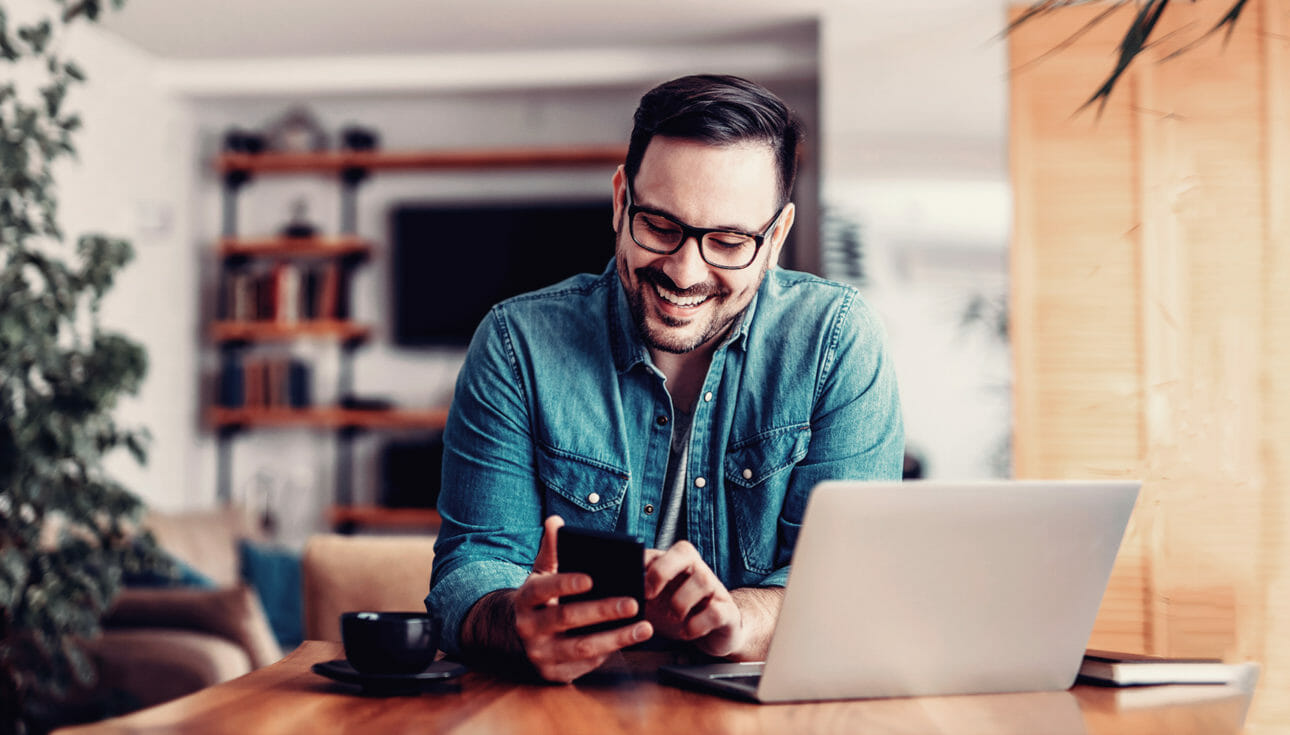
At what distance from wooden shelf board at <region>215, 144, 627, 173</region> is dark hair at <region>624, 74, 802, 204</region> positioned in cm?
357

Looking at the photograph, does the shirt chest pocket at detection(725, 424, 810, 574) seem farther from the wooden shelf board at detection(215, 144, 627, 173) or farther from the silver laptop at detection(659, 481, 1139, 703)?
the wooden shelf board at detection(215, 144, 627, 173)

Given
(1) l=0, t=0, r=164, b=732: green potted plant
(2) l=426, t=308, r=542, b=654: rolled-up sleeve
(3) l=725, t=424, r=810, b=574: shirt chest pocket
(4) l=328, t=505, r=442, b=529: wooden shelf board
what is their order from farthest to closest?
(4) l=328, t=505, r=442, b=529: wooden shelf board, (1) l=0, t=0, r=164, b=732: green potted plant, (3) l=725, t=424, r=810, b=574: shirt chest pocket, (2) l=426, t=308, r=542, b=654: rolled-up sleeve

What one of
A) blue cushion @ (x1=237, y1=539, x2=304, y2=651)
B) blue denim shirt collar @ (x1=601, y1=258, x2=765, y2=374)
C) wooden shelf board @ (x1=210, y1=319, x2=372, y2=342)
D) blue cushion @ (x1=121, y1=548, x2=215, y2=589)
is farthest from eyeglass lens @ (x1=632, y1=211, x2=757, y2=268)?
wooden shelf board @ (x1=210, y1=319, x2=372, y2=342)

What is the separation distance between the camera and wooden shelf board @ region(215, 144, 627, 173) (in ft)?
16.3

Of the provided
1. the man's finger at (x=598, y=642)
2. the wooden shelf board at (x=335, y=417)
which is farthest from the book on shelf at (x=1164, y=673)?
the wooden shelf board at (x=335, y=417)

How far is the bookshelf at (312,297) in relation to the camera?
5000 millimetres

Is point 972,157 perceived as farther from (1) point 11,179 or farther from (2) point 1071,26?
(1) point 11,179

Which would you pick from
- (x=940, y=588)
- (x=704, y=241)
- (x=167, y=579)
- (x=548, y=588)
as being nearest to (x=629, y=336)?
(x=704, y=241)

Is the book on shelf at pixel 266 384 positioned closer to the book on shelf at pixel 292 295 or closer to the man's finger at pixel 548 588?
the book on shelf at pixel 292 295

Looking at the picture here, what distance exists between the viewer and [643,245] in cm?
129

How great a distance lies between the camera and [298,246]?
199 inches

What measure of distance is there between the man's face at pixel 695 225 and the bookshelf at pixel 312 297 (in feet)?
12.1

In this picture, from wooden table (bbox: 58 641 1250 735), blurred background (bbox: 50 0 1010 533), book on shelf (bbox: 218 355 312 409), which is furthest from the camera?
book on shelf (bbox: 218 355 312 409)

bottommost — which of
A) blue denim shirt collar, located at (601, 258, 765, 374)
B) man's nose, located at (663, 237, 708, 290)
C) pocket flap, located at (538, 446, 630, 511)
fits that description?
pocket flap, located at (538, 446, 630, 511)
